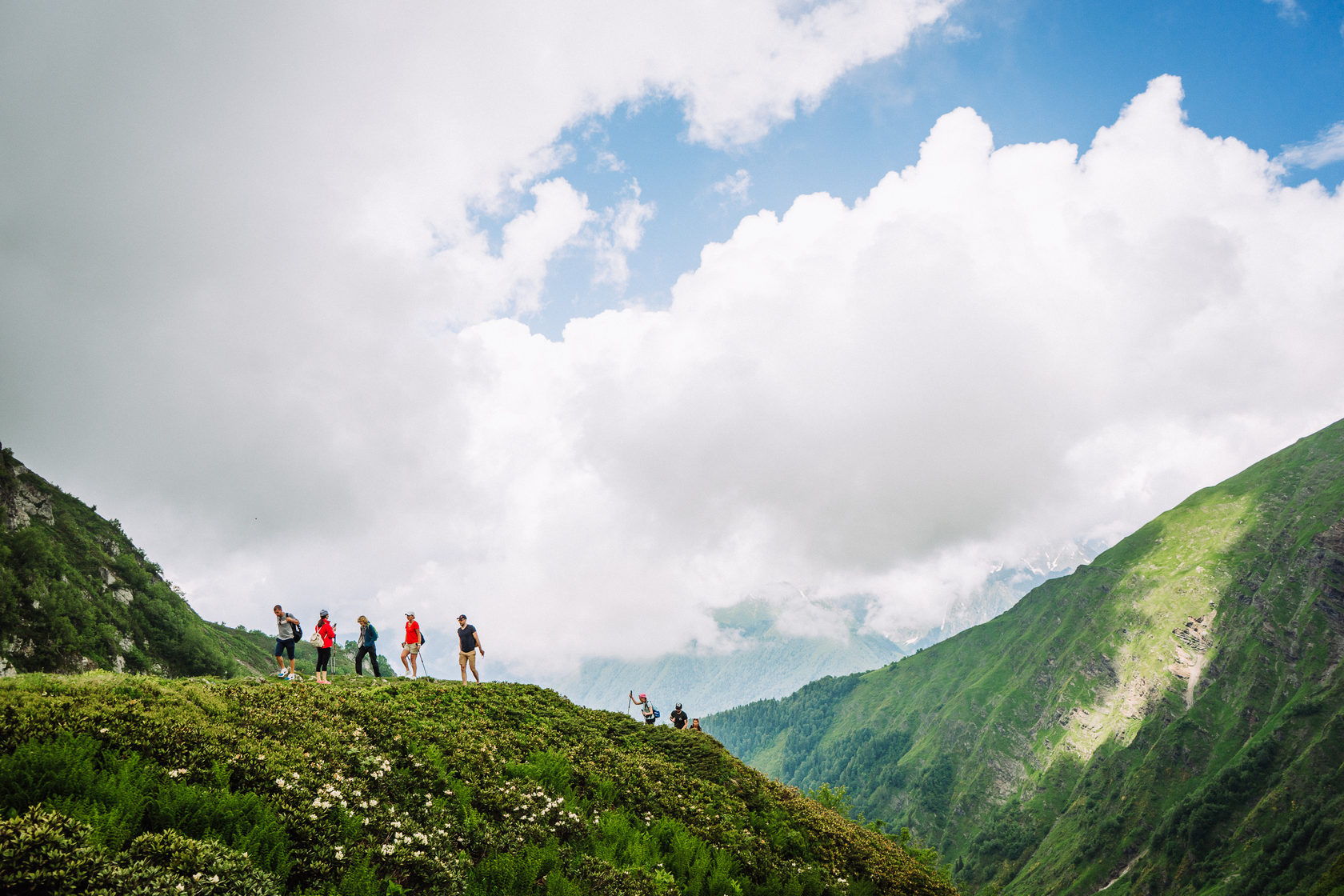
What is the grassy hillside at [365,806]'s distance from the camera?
8.98m

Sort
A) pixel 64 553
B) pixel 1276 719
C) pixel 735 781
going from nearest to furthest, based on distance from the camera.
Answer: pixel 735 781
pixel 64 553
pixel 1276 719

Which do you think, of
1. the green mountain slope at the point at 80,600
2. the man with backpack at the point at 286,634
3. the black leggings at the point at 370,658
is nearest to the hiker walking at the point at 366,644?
the black leggings at the point at 370,658

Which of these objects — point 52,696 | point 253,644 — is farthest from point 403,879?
point 253,644

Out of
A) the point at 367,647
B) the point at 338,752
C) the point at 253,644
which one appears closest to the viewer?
the point at 338,752

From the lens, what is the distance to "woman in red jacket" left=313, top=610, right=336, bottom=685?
28.0 meters

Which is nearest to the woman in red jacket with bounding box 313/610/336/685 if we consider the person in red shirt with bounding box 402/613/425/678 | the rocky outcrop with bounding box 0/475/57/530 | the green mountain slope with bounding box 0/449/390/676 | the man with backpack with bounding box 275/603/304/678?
the man with backpack with bounding box 275/603/304/678

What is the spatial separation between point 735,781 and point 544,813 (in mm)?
10333

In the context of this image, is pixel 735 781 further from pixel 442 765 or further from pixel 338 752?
pixel 338 752

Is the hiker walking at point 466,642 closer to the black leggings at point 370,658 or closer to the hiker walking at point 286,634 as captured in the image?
the black leggings at point 370,658

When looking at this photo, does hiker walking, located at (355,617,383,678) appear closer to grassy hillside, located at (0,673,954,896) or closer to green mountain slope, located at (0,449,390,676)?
grassy hillside, located at (0,673,954,896)

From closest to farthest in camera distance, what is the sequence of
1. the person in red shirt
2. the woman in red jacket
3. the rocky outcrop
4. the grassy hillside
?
1. the grassy hillside
2. the woman in red jacket
3. the person in red shirt
4. the rocky outcrop

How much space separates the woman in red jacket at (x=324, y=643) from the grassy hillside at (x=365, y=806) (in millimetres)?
4888

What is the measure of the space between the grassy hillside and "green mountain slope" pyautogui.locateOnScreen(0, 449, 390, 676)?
122ft

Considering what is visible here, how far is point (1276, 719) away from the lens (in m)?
185
